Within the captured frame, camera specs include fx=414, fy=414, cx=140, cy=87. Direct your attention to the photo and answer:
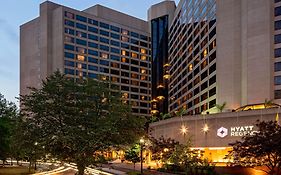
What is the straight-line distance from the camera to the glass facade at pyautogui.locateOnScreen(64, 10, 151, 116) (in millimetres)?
161125

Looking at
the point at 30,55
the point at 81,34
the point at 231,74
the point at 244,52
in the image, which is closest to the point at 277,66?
the point at 244,52

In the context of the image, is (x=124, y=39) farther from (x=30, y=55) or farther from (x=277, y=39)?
(x=277, y=39)

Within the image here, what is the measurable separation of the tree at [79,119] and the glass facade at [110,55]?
115m

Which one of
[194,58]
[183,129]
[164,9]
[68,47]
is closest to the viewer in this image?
[183,129]

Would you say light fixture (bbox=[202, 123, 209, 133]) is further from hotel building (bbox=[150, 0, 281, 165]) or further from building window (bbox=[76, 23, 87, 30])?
building window (bbox=[76, 23, 87, 30])

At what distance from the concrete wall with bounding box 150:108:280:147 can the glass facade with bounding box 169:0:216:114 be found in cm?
2057

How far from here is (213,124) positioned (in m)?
68.4

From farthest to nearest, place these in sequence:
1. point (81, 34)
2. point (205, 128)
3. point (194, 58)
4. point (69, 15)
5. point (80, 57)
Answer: point (81, 34), point (80, 57), point (69, 15), point (194, 58), point (205, 128)

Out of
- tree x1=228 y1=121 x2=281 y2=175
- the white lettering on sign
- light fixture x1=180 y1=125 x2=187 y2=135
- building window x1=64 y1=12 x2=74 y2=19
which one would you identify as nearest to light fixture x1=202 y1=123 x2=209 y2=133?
light fixture x1=180 y1=125 x2=187 y2=135

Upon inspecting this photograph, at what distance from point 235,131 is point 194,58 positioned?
52.1 m

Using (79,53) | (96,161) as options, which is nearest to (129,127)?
(96,161)

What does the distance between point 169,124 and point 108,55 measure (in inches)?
3902

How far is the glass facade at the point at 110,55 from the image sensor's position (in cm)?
16112

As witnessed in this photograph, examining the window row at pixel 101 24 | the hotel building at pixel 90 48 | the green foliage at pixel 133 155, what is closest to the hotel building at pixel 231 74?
the green foliage at pixel 133 155
